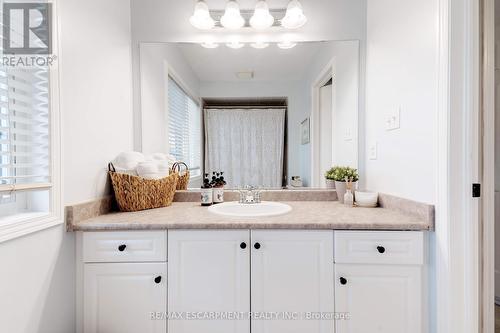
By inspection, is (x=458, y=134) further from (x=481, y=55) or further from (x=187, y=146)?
(x=187, y=146)

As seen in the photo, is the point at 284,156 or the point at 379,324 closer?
the point at 379,324

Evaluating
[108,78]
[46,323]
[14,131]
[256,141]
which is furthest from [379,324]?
[108,78]

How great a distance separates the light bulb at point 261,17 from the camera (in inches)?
65.4

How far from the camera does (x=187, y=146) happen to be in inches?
71.4

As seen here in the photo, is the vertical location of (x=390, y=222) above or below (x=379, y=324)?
above

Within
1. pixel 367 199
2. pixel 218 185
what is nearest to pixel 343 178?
pixel 367 199

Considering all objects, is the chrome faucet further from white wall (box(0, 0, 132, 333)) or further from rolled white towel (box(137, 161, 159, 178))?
white wall (box(0, 0, 132, 333))

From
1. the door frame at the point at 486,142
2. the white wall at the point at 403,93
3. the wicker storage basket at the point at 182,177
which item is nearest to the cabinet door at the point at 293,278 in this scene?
the white wall at the point at 403,93

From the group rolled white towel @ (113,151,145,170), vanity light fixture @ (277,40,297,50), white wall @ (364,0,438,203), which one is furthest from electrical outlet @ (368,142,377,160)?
rolled white towel @ (113,151,145,170)

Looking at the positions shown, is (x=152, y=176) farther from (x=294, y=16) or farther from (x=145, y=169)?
A: (x=294, y=16)

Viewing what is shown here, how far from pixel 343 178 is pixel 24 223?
1628 millimetres

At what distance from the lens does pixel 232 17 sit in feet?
5.49

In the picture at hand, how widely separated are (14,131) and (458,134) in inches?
67.9

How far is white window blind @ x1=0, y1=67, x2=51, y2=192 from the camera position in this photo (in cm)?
92
